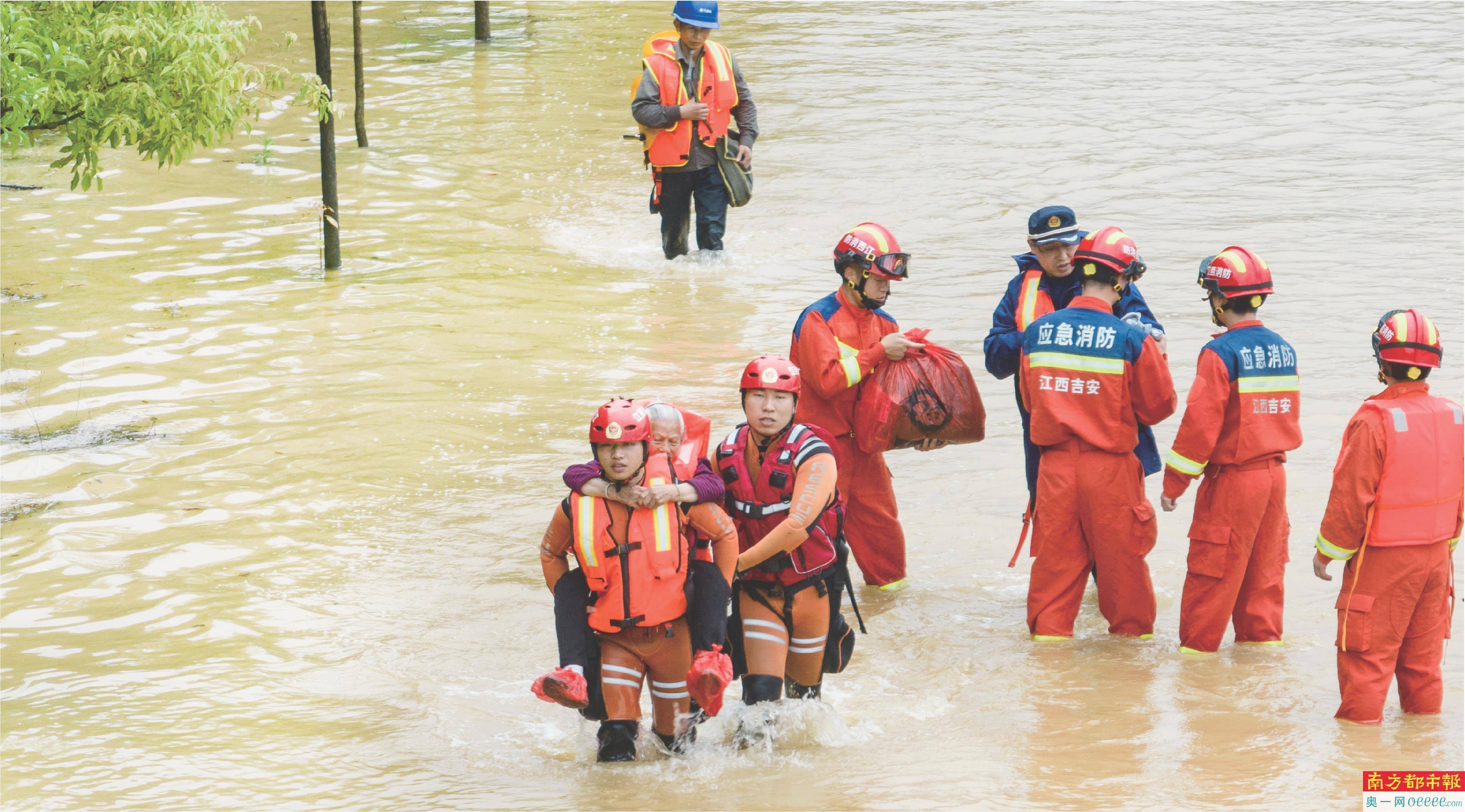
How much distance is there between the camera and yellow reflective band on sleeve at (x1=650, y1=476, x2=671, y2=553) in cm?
564

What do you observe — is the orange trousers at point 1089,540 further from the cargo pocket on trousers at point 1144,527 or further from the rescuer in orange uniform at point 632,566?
the rescuer in orange uniform at point 632,566

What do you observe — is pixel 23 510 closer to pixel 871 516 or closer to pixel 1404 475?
pixel 871 516

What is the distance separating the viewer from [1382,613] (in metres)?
6.02

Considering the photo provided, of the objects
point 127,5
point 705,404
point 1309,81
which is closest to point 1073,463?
point 705,404

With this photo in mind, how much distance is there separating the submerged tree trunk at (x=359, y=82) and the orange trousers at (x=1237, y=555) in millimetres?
10707

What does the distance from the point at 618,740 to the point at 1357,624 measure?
2879 millimetres

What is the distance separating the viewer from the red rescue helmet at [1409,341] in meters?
5.96

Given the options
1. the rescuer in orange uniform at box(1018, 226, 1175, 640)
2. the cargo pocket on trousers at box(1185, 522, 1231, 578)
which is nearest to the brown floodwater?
the rescuer in orange uniform at box(1018, 226, 1175, 640)

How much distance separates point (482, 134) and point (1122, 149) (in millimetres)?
7012

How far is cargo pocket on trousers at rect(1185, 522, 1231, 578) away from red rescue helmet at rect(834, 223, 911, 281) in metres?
1.71

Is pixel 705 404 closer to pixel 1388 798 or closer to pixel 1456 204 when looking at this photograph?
pixel 1388 798

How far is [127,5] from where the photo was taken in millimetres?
8836

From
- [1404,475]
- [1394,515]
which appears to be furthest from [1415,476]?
[1394,515]

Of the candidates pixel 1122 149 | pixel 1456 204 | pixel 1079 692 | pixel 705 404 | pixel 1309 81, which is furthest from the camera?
pixel 1309 81
